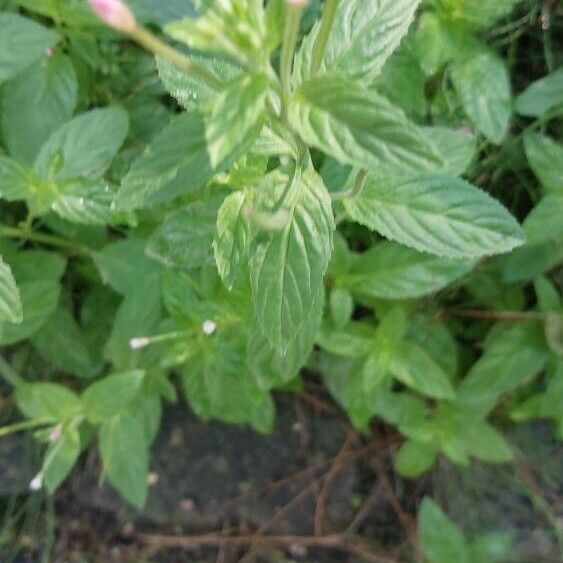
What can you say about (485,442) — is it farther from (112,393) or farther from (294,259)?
(294,259)

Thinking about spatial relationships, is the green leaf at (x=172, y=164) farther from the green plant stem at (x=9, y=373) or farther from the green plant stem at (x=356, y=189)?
the green plant stem at (x=9, y=373)

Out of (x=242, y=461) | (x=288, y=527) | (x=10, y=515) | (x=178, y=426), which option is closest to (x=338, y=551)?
(x=288, y=527)

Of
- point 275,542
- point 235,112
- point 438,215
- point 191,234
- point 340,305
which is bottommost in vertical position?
point 275,542

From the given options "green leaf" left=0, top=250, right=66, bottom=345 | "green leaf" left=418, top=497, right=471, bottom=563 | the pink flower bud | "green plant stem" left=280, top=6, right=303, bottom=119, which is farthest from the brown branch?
the pink flower bud

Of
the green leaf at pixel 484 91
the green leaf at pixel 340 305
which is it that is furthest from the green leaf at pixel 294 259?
the green leaf at pixel 484 91

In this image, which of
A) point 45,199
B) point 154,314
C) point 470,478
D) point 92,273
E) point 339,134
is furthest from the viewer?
point 470,478

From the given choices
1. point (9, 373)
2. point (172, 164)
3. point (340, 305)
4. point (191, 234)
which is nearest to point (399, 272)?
point (340, 305)

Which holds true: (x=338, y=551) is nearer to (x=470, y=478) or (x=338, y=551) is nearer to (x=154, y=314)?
(x=470, y=478)
